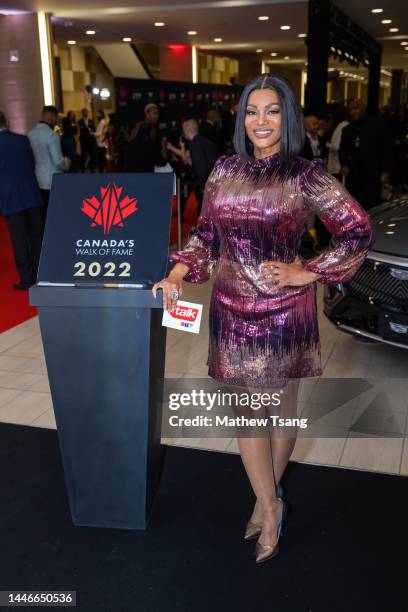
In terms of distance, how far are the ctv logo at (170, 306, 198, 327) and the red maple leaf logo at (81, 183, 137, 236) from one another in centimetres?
34

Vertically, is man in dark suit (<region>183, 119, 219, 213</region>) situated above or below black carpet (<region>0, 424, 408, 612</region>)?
above

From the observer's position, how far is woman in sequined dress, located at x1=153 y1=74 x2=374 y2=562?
5.73 ft

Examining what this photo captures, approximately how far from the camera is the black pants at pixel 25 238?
17.6ft

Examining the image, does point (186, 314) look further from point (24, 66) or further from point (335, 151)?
point (24, 66)

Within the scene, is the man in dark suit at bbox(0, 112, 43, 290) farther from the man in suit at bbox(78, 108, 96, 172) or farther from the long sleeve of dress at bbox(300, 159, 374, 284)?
the man in suit at bbox(78, 108, 96, 172)

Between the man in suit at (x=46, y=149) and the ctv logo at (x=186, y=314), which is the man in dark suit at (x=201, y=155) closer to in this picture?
the man in suit at (x=46, y=149)

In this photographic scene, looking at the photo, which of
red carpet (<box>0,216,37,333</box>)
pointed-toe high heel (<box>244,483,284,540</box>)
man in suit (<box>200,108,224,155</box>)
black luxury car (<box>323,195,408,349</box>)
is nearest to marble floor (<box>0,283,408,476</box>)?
red carpet (<box>0,216,37,333</box>)

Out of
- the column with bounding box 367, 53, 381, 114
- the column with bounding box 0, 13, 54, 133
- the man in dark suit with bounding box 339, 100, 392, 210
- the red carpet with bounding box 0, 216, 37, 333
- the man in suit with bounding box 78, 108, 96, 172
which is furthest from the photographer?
the column with bounding box 367, 53, 381, 114

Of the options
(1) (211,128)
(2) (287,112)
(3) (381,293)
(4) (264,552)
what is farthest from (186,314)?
(1) (211,128)

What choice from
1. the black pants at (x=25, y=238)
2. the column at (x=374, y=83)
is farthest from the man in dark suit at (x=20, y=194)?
the column at (x=374, y=83)

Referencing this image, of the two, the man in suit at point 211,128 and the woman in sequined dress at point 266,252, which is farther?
the man in suit at point 211,128

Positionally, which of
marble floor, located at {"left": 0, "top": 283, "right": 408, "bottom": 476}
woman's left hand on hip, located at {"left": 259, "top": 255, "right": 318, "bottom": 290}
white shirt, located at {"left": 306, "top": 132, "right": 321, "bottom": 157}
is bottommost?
marble floor, located at {"left": 0, "top": 283, "right": 408, "bottom": 476}

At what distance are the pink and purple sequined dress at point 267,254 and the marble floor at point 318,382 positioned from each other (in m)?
0.91

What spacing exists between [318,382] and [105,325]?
5.86ft
